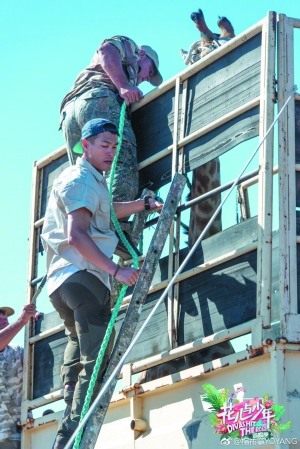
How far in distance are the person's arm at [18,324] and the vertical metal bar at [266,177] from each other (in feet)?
8.43

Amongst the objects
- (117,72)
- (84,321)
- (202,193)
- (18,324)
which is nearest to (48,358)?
(18,324)

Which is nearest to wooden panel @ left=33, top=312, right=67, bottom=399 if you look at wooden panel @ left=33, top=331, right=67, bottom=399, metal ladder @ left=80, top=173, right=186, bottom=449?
wooden panel @ left=33, top=331, right=67, bottom=399

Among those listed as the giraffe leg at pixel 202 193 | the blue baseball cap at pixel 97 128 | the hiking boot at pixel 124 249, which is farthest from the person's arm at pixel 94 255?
the giraffe leg at pixel 202 193

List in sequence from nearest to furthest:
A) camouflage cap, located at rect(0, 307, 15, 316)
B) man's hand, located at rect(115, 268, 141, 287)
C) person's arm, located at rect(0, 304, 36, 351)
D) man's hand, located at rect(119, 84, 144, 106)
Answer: man's hand, located at rect(115, 268, 141, 287)
man's hand, located at rect(119, 84, 144, 106)
person's arm, located at rect(0, 304, 36, 351)
camouflage cap, located at rect(0, 307, 15, 316)

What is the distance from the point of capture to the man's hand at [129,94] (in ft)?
26.0

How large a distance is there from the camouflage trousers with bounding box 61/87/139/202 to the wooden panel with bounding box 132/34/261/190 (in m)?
0.16

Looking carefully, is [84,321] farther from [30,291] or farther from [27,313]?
[30,291]

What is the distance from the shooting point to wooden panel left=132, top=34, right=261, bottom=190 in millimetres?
7098

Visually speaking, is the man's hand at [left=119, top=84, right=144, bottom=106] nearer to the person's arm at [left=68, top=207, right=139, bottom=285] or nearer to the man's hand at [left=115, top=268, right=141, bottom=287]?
the person's arm at [left=68, top=207, right=139, bottom=285]

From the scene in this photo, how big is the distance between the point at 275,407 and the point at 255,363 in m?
0.43

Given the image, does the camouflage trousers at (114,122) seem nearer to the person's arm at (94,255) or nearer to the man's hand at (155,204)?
the man's hand at (155,204)

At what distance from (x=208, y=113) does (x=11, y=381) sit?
119 inches

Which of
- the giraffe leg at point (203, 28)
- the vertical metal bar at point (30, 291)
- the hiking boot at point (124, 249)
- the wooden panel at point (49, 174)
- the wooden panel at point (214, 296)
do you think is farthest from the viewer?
the giraffe leg at point (203, 28)

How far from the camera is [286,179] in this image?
6.57 m
